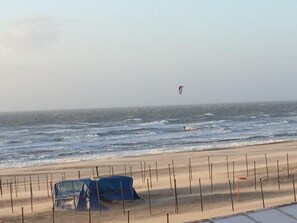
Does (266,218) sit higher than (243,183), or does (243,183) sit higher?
(266,218)

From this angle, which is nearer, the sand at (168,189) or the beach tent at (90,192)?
the sand at (168,189)

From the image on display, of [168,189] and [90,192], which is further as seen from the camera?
[168,189]

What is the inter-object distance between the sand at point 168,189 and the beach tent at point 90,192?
12.6 inches

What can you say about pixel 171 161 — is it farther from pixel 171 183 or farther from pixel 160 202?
pixel 160 202

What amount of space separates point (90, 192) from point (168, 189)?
4590 millimetres

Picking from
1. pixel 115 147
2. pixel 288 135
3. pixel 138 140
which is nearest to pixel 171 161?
pixel 115 147

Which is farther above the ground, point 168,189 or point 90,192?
point 90,192

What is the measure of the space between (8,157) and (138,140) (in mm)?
16647

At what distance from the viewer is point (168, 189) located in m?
25.3

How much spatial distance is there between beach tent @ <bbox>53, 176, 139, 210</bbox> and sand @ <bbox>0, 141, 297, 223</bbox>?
32cm

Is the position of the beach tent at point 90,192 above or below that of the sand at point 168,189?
above

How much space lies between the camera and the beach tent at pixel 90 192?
71.8 feet

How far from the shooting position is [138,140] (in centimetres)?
6041

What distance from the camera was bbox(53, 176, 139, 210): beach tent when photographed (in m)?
21.9
